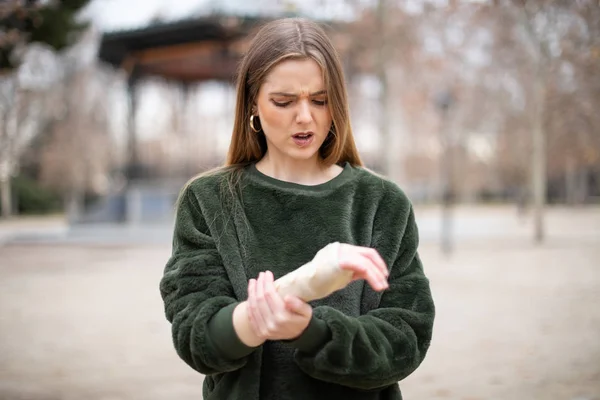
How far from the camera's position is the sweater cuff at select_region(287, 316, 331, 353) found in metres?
1.20

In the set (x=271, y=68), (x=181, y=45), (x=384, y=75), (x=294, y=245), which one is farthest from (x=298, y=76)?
(x=181, y=45)

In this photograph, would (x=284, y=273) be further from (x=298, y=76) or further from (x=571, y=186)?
(x=571, y=186)

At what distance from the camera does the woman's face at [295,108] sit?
4.55 ft

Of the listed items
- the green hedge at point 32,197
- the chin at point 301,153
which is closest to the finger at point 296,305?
the chin at point 301,153

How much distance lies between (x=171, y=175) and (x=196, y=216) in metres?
19.7

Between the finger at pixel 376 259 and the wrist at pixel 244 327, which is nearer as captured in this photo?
the finger at pixel 376 259

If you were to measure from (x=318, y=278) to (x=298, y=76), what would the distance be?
1.67ft

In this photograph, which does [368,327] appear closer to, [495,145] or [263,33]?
[263,33]

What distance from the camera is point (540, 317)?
706cm

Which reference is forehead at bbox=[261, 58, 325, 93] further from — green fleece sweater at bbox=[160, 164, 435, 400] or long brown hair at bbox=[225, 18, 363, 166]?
green fleece sweater at bbox=[160, 164, 435, 400]

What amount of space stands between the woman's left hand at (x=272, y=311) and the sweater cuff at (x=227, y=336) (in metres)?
0.09

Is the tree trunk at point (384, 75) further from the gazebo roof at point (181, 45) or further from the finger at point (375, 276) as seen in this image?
the finger at point (375, 276)

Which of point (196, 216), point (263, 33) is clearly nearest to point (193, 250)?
point (196, 216)

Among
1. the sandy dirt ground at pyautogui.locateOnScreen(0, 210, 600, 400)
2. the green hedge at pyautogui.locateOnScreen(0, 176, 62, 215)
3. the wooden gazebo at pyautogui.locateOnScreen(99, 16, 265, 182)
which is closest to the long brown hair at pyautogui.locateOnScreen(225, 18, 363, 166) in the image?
the sandy dirt ground at pyautogui.locateOnScreen(0, 210, 600, 400)
